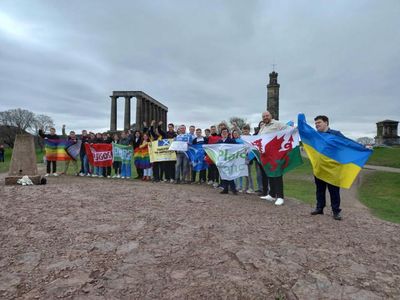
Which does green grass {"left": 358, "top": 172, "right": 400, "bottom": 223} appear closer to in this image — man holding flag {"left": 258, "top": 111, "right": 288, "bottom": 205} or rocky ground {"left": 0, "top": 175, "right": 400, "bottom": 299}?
rocky ground {"left": 0, "top": 175, "right": 400, "bottom": 299}

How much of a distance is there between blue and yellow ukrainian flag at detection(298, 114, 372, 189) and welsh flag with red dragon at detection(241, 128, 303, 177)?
111 cm

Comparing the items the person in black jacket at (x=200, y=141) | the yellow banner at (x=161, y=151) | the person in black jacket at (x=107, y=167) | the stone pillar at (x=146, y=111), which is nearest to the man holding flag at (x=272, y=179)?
the person in black jacket at (x=200, y=141)

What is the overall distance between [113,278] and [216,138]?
8.33 m

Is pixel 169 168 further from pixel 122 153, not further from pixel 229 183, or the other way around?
pixel 229 183

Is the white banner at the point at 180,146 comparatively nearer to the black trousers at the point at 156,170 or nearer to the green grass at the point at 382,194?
the black trousers at the point at 156,170

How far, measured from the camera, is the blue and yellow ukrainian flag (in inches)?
280

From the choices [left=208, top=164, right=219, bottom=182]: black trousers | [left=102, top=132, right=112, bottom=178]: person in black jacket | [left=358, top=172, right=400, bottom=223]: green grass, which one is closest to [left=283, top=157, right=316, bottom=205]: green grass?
[left=358, top=172, right=400, bottom=223]: green grass

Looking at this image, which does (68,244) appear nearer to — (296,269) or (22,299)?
(22,299)

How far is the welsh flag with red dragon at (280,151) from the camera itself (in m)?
8.71

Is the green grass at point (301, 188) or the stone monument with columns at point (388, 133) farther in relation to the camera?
the stone monument with columns at point (388, 133)

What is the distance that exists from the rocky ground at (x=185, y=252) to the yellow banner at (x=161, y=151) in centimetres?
538

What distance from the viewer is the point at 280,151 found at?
8844mm

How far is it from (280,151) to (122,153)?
809 cm

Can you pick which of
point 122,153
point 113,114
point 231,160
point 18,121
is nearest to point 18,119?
point 18,121
